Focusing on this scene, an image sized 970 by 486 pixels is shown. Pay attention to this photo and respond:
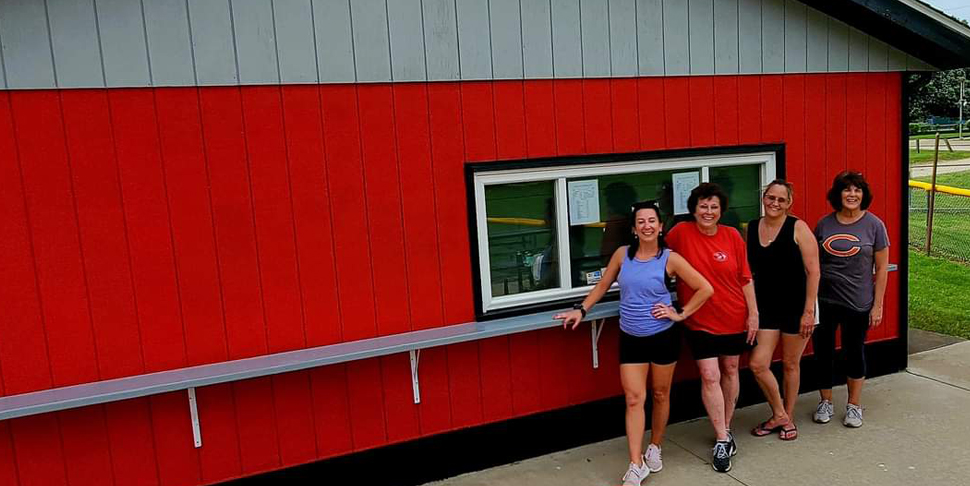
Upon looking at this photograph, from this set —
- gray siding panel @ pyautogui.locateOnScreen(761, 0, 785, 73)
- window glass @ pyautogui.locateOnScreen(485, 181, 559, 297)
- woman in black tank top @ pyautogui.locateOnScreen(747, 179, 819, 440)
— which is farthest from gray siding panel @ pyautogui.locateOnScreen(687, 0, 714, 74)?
window glass @ pyautogui.locateOnScreen(485, 181, 559, 297)

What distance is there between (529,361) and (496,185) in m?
1.14

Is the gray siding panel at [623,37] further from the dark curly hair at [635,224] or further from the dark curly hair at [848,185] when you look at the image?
the dark curly hair at [848,185]

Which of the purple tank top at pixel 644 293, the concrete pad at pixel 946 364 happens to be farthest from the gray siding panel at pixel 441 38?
the concrete pad at pixel 946 364

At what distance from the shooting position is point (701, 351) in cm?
435

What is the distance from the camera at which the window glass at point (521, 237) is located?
444 centimetres

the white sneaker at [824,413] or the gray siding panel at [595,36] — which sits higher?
the gray siding panel at [595,36]

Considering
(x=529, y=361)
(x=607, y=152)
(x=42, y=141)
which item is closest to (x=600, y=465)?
(x=529, y=361)

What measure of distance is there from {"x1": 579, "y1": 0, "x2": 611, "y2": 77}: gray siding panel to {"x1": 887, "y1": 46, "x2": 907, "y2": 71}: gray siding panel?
2431 mm

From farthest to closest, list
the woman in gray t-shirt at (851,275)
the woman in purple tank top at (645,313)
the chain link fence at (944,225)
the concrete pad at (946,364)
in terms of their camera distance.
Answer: the chain link fence at (944,225) → the concrete pad at (946,364) → the woman in gray t-shirt at (851,275) → the woman in purple tank top at (645,313)

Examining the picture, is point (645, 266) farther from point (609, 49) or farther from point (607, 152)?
point (609, 49)

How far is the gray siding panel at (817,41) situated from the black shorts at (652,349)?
2448 millimetres

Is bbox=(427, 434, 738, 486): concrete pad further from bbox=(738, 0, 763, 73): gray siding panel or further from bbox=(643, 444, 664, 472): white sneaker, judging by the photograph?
bbox=(738, 0, 763, 73): gray siding panel

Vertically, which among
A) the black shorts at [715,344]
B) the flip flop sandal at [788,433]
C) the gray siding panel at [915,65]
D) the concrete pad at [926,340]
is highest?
the gray siding panel at [915,65]

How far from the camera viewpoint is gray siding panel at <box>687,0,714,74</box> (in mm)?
4816
